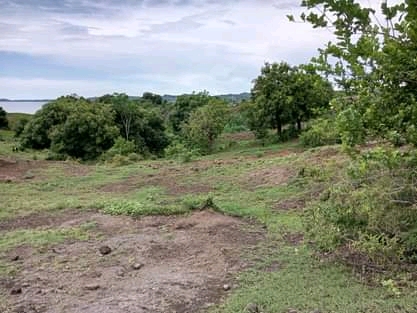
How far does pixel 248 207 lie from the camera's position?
26.3 ft

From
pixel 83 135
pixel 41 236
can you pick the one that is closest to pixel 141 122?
pixel 83 135

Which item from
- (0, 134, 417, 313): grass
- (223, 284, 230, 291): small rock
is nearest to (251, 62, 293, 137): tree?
(0, 134, 417, 313): grass

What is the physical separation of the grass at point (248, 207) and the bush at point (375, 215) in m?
0.32

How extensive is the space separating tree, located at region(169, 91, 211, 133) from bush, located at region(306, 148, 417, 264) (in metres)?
30.4

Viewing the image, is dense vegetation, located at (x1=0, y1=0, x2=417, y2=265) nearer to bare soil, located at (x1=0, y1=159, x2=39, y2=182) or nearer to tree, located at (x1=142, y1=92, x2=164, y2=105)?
bare soil, located at (x1=0, y1=159, x2=39, y2=182)

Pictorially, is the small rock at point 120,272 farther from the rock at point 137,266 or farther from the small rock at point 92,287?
the small rock at point 92,287

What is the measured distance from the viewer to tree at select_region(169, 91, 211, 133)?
3528cm

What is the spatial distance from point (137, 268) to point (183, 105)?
3137 centimetres

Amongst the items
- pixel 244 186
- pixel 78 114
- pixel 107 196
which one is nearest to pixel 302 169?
pixel 244 186

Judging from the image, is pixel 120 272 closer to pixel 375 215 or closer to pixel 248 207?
pixel 375 215

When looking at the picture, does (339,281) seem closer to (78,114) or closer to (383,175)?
(383,175)

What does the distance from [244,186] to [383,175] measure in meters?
5.95

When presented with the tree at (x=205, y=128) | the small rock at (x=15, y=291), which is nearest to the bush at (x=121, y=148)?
the tree at (x=205, y=128)

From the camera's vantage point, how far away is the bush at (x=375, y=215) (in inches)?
171
